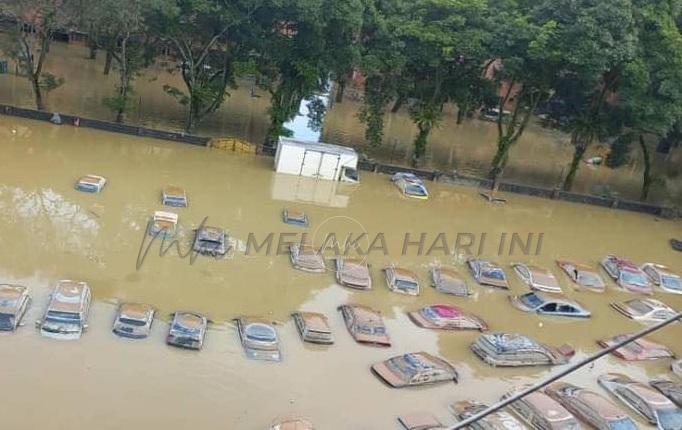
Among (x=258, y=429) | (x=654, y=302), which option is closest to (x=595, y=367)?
(x=654, y=302)

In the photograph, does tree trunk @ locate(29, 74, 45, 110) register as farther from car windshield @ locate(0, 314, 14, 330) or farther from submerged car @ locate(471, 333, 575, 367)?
submerged car @ locate(471, 333, 575, 367)

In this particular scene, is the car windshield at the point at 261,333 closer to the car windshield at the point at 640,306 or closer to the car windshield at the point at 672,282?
the car windshield at the point at 640,306

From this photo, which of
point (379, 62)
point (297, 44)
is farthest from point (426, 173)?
point (297, 44)

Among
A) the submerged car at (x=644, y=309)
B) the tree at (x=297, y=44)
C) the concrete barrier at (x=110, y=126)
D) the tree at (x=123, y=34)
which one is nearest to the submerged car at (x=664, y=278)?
the submerged car at (x=644, y=309)

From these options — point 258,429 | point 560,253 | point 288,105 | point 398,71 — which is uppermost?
point 398,71

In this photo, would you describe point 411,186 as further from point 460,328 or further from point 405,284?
point 460,328

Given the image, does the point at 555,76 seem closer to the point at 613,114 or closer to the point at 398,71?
the point at 613,114
